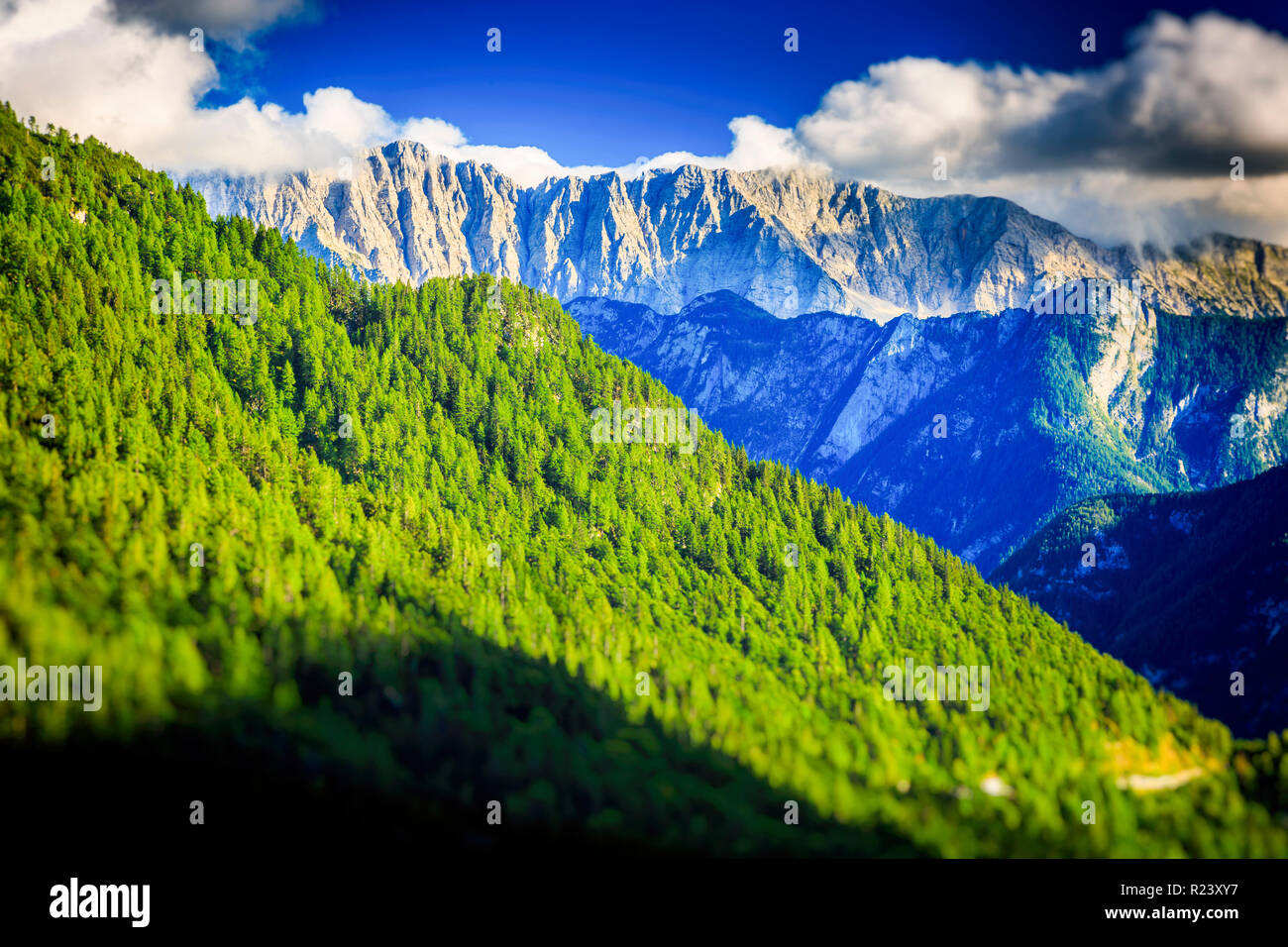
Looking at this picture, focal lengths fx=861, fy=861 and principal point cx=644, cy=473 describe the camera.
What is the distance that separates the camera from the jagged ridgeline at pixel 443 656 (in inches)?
4341

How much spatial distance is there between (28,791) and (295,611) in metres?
38.6

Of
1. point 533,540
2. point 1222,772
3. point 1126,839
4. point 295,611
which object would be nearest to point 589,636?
point 533,540

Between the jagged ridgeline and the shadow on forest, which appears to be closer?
the shadow on forest

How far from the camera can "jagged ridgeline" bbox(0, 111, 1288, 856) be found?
110 metres

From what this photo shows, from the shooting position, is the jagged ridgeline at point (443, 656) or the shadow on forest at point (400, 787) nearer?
the shadow on forest at point (400, 787)

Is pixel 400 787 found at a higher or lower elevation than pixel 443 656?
lower

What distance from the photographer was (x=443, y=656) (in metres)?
135

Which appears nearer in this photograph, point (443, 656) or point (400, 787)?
point (400, 787)
